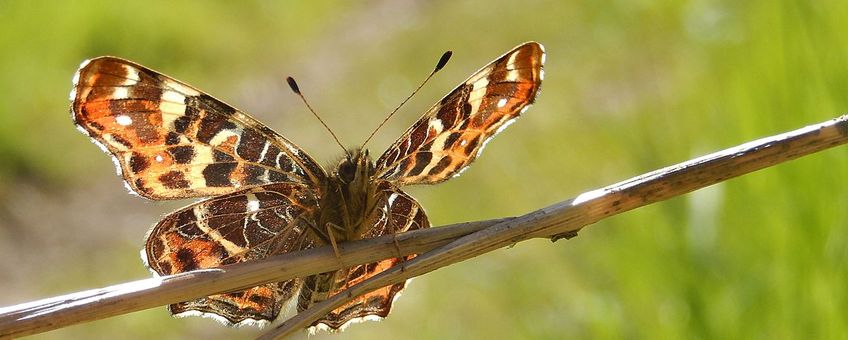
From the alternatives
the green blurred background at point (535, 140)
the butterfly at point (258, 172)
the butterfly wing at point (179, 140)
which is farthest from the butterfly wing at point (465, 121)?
the green blurred background at point (535, 140)

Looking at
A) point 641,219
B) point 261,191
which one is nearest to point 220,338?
point 641,219

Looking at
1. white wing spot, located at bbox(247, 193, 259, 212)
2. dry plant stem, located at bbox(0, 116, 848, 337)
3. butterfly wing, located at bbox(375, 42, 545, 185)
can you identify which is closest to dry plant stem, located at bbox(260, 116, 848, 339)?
dry plant stem, located at bbox(0, 116, 848, 337)

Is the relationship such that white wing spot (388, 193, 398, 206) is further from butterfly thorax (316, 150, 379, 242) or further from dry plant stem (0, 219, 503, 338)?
dry plant stem (0, 219, 503, 338)

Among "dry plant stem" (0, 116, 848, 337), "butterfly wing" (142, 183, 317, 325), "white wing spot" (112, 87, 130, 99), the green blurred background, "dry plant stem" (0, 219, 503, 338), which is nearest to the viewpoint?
"dry plant stem" (0, 219, 503, 338)

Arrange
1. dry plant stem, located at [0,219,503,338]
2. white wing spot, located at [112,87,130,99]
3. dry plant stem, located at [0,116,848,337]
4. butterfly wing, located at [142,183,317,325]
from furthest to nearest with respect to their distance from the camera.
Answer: butterfly wing, located at [142,183,317,325] → white wing spot, located at [112,87,130,99] → dry plant stem, located at [0,116,848,337] → dry plant stem, located at [0,219,503,338]

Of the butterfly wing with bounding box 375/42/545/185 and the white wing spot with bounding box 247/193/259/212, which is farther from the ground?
the white wing spot with bounding box 247/193/259/212

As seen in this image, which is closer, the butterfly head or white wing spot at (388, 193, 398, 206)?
the butterfly head

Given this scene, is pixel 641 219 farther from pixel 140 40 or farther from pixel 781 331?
pixel 140 40

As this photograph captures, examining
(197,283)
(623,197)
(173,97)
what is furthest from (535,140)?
(197,283)
